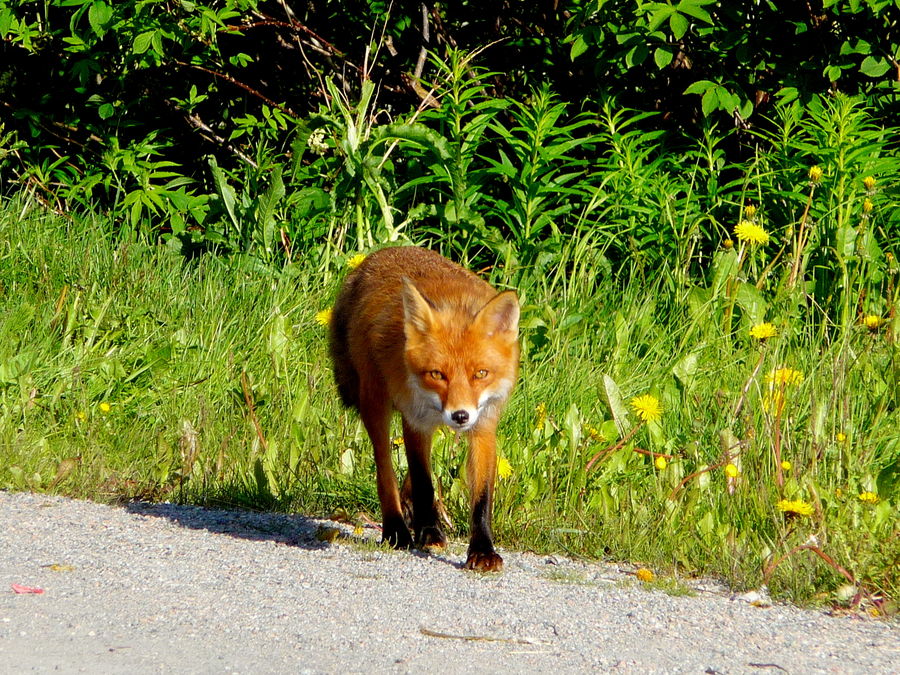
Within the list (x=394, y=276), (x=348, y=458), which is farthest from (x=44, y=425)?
(x=394, y=276)

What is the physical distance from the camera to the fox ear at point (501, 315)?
514 centimetres

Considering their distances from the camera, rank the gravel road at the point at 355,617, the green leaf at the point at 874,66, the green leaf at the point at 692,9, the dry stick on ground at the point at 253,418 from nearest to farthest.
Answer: the gravel road at the point at 355,617, the dry stick on ground at the point at 253,418, the green leaf at the point at 692,9, the green leaf at the point at 874,66

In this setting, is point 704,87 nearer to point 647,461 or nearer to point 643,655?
point 647,461

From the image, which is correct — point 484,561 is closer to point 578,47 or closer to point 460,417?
point 460,417

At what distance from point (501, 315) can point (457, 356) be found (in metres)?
0.33

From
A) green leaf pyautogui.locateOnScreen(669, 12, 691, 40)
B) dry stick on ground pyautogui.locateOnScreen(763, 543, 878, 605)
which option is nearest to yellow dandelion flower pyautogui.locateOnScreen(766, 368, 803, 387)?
dry stick on ground pyautogui.locateOnScreen(763, 543, 878, 605)

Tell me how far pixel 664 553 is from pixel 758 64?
17.8 ft

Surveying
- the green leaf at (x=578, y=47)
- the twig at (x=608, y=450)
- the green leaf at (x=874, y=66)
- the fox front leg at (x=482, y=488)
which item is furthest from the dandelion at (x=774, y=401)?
the green leaf at (x=874, y=66)

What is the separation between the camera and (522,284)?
26.7ft

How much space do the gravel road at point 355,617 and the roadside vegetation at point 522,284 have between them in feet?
2.15

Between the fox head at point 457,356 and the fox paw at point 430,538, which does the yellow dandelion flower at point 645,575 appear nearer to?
the fox head at point 457,356

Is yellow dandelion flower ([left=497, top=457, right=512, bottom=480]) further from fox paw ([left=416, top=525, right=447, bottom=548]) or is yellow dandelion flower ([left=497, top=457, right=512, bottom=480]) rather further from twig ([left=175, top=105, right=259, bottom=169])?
twig ([left=175, top=105, right=259, bottom=169])

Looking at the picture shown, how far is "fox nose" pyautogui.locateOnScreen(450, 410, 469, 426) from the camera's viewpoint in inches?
191

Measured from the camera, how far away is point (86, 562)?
177 inches
